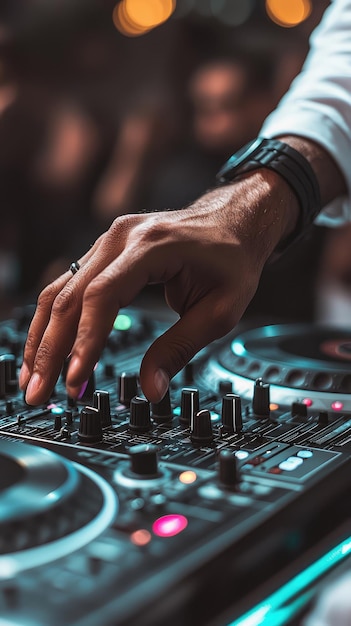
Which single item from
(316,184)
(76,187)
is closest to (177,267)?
(316,184)

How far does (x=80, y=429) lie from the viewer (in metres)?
0.92

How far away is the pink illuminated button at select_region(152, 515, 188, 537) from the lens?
26.5 inches

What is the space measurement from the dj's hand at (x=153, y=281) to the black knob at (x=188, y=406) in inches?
2.2

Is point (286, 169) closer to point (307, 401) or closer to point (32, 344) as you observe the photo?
point (307, 401)

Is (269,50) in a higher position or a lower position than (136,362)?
higher

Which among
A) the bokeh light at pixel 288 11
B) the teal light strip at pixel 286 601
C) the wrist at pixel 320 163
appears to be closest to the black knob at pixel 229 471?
the teal light strip at pixel 286 601

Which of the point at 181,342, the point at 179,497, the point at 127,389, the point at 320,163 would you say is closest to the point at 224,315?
the point at 181,342

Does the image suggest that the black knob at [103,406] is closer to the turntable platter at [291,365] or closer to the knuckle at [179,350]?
the knuckle at [179,350]

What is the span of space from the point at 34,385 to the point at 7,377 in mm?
218

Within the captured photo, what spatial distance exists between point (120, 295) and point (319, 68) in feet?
2.51

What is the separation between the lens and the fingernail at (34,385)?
90cm

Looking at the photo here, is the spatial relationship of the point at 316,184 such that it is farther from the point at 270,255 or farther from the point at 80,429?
the point at 80,429

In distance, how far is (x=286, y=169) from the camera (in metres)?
1.26

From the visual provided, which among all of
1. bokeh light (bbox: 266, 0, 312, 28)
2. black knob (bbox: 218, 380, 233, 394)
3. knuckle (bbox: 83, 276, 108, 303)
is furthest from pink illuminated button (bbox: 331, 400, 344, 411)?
bokeh light (bbox: 266, 0, 312, 28)
